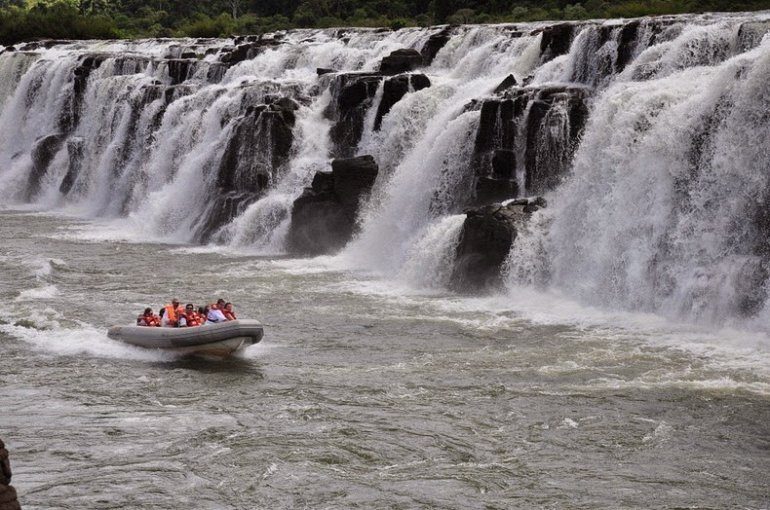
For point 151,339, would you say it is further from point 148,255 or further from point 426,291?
point 148,255

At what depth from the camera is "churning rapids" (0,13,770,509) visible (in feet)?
48.8

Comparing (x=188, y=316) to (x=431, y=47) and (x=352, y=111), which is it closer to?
(x=352, y=111)

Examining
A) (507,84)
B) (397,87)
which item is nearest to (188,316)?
(507,84)

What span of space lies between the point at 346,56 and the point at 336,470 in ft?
94.0

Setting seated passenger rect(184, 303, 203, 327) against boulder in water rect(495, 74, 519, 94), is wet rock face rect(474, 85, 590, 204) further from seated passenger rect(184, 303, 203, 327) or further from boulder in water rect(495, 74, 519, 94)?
seated passenger rect(184, 303, 203, 327)

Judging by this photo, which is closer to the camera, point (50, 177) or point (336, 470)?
point (336, 470)

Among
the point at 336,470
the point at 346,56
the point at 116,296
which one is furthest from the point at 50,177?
the point at 336,470

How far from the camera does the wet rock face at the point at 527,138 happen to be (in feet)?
88.9

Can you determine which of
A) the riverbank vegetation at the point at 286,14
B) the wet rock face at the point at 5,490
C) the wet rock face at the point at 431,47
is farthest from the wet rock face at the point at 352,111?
the wet rock face at the point at 5,490

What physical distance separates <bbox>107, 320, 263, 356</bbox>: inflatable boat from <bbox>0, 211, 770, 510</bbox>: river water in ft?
0.76

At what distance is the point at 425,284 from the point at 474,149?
4.17 metres

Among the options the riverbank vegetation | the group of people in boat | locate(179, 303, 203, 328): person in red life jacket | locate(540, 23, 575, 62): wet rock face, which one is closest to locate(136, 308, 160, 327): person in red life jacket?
the group of people in boat

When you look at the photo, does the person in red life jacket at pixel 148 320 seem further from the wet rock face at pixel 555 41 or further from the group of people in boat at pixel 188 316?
the wet rock face at pixel 555 41

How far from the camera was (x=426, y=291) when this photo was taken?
26.1 meters
